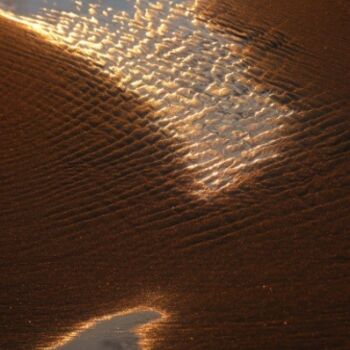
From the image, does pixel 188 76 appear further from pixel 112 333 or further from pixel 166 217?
pixel 112 333

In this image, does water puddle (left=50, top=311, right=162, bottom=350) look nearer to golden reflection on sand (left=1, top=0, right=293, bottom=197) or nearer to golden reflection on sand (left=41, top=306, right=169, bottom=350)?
golden reflection on sand (left=41, top=306, right=169, bottom=350)

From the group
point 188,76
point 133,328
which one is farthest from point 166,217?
point 188,76

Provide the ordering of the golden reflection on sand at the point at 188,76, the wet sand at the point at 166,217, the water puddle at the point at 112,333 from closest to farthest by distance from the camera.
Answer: the water puddle at the point at 112,333 → the wet sand at the point at 166,217 → the golden reflection on sand at the point at 188,76

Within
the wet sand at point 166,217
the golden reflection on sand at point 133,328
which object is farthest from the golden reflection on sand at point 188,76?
the golden reflection on sand at point 133,328

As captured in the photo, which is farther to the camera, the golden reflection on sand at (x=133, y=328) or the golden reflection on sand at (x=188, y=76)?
the golden reflection on sand at (x=188, y=76)

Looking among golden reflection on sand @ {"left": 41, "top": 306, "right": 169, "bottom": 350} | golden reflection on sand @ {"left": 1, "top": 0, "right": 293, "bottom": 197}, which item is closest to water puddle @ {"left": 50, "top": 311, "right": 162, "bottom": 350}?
golden reflection on sand @ {"left": 41, "top": 306, "right": 169, "bottom": 350}

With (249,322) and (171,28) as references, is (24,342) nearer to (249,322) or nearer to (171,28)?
(249,322)

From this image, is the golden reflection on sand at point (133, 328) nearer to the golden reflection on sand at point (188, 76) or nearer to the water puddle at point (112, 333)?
the water puddle at point (112, 333)
